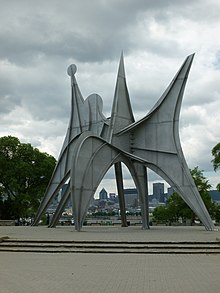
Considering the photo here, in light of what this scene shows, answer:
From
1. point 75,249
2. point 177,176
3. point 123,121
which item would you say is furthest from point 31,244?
point 123,121

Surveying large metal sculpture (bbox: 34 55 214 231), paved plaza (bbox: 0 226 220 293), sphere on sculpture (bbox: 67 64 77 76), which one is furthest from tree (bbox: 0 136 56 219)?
paved plaza (bbox: 0 226 220 293)

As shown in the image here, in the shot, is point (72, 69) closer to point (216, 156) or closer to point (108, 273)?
point (216, 156)

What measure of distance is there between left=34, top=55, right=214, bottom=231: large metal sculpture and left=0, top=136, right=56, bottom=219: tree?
1463 cm

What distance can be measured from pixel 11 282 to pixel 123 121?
21.0 metres

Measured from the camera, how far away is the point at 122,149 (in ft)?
95.1

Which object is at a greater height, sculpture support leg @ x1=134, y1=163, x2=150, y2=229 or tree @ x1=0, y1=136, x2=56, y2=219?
tree @ x1=0, y1=136, x2=56, y2=219

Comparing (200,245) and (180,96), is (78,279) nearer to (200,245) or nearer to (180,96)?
(200,245)

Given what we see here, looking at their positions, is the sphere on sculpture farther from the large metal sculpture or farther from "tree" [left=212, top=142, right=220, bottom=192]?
"tree" [left=212, top=142, right=220, bottom=192]

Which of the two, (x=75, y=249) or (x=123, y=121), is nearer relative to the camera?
(x=75, y=249)

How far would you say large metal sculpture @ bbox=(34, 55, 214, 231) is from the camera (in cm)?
2581

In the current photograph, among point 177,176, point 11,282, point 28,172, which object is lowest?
point 11,282

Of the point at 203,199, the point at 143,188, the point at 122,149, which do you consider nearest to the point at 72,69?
the point at 122,149

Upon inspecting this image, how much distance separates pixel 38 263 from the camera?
12.9 m

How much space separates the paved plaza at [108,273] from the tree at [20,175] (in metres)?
31.6
